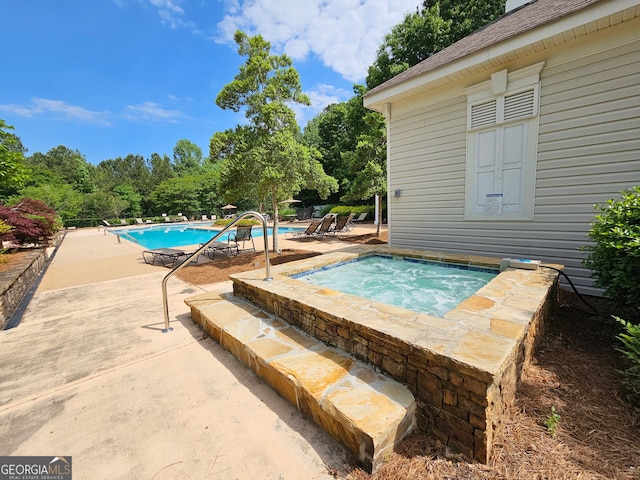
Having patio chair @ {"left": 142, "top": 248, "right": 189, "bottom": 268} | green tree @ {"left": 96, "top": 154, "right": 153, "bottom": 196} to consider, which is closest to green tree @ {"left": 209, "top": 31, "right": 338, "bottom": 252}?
patio chair @ {"left": 142, "top": 248, "right": 189, "bottom": 268}

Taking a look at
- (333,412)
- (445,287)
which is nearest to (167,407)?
(333,412)

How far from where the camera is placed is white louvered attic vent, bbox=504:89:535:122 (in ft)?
14.1

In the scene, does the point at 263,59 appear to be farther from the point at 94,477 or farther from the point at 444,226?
the point at 94,477

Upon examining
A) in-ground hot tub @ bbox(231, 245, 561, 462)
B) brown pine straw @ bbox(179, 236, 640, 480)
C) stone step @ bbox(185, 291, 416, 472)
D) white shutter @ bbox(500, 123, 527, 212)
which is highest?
white shutter @ bbox(500, 123, 527, 212)

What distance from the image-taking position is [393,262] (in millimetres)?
5277

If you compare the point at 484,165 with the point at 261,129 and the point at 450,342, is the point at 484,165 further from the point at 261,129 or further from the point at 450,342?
the point at 261,129

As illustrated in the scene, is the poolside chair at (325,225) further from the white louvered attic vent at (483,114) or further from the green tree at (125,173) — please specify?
the green tree at (125,173)

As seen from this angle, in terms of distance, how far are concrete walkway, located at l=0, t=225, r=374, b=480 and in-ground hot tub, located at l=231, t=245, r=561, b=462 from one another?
0.65 metres

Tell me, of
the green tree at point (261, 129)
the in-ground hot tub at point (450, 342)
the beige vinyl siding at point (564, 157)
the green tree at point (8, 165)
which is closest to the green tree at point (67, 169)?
the green tree at point (8, 165)

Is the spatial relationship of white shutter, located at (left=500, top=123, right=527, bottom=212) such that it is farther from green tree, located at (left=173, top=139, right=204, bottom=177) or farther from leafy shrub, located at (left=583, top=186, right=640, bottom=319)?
green tree, located at (left=173, top=139, right=204, bottom=177)

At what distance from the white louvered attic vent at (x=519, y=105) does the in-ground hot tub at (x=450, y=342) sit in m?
2.88

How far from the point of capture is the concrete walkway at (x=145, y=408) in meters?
1.58

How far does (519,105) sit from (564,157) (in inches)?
44.1

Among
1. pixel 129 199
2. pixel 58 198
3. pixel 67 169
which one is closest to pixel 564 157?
pixel 58 198
